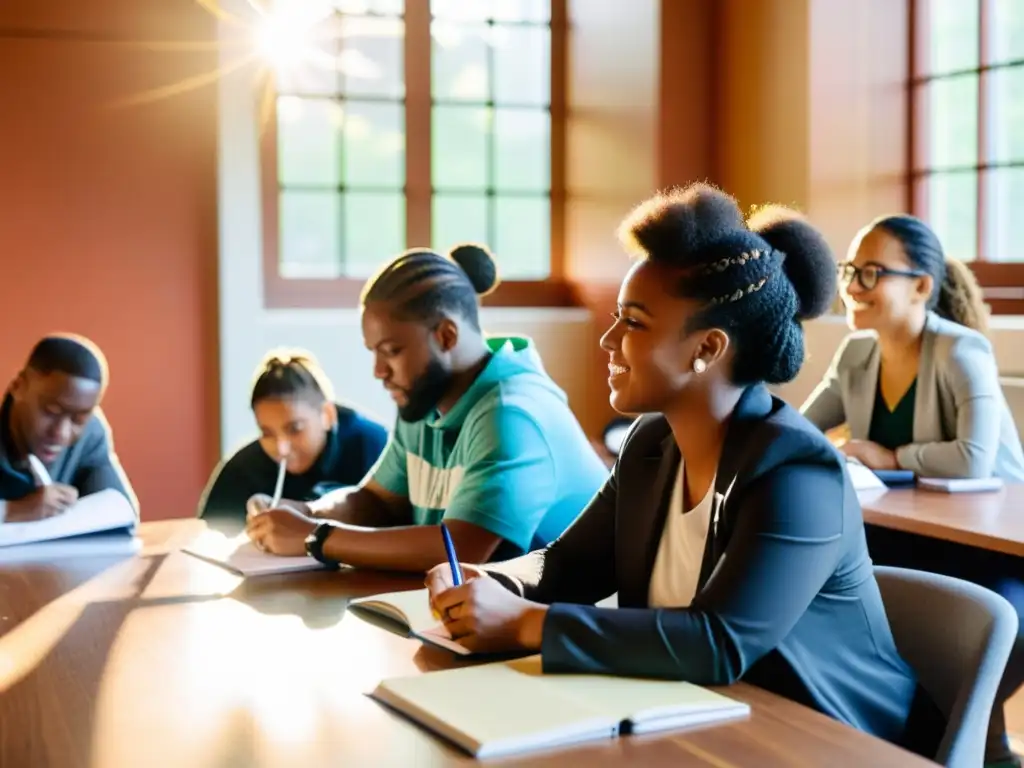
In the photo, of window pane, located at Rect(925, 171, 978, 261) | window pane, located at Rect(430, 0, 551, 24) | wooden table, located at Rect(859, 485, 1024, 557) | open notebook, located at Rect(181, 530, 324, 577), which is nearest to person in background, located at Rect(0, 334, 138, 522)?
open notebook, located at Rect(181, 530, 324, 577)

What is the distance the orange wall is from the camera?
4555 millimetres

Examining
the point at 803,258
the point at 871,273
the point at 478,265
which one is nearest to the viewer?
the point at 803,258

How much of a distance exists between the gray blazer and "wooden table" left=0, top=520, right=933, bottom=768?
1.59 meters

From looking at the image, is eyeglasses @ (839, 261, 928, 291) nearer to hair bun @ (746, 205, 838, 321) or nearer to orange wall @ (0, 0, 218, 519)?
hair bun @ (746, 205, 838, 321)

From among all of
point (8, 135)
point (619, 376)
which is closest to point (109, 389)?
point (8, 135)

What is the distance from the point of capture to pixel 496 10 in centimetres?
517

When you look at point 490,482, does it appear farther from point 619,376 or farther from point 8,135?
point 8,135

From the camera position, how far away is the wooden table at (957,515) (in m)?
2.25

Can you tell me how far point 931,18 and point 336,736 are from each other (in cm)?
399

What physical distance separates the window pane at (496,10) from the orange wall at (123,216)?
932 millimetres

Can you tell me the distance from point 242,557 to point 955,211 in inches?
122

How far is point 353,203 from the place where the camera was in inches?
199

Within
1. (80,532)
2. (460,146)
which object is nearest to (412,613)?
(80,532)

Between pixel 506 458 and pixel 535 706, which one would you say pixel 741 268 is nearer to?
pixel 535 706
